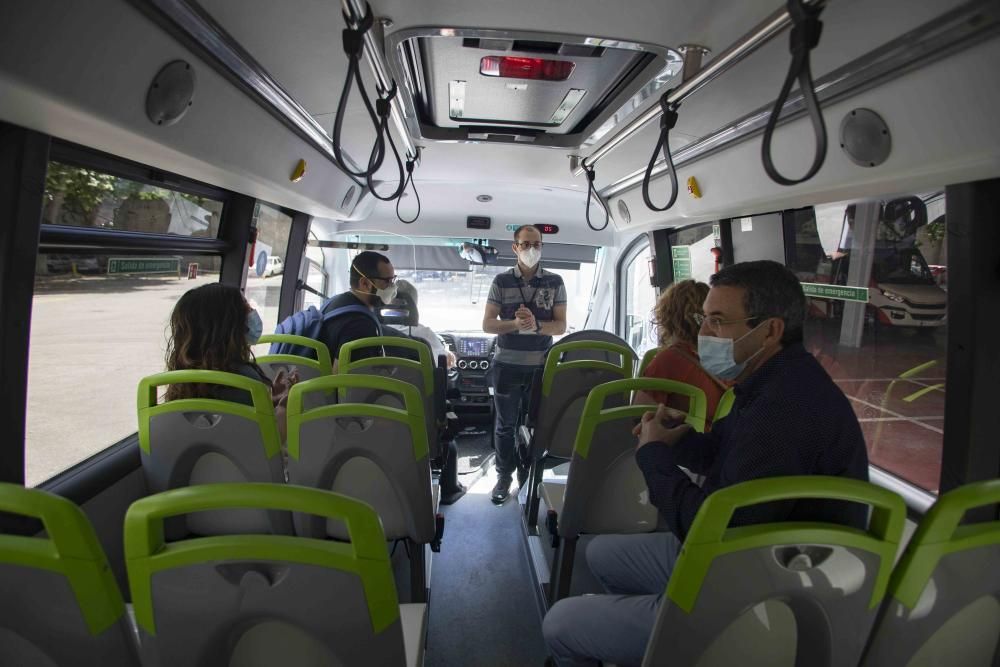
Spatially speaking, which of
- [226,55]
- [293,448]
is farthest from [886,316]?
[226,55]

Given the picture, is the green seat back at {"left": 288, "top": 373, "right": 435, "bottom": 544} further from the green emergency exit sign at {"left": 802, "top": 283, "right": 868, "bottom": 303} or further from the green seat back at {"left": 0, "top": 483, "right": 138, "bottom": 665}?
the green emergency exit sign at {"left": 802, "top": 283, "right": 868, "bottom": 303}

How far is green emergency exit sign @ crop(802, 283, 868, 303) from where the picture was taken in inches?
123

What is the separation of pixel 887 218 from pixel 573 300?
5.07m

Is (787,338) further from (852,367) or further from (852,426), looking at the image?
(852,367)

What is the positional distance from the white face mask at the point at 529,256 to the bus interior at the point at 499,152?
81 cm

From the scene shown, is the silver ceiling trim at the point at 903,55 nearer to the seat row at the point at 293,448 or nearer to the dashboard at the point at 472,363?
the seat row at the point at 293,448

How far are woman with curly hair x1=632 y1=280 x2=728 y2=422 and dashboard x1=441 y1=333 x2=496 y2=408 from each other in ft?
11.7

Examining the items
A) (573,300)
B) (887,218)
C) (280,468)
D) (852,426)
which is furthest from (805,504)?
(573,300)

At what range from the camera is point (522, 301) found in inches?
191

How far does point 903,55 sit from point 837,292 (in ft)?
5.65

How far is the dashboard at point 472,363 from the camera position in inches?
261

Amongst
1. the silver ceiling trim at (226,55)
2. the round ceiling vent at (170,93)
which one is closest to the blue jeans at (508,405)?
the silver ceiling trim at (226,55)

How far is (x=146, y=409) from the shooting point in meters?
2.15

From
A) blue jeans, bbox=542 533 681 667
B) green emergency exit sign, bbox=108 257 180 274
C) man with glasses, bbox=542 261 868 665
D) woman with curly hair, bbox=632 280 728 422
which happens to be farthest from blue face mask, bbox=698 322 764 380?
green emergency exit sign, bbox=108 257 180 274
